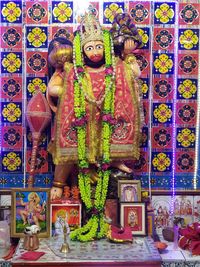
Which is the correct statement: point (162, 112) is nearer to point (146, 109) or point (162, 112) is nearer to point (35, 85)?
point (146, 109)

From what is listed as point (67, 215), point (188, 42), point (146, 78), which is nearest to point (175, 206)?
point (67, 215)

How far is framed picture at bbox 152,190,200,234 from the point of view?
4.53 m

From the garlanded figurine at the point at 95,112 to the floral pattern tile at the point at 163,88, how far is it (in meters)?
0.36

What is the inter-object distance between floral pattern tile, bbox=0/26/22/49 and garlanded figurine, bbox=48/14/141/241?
0.38 m

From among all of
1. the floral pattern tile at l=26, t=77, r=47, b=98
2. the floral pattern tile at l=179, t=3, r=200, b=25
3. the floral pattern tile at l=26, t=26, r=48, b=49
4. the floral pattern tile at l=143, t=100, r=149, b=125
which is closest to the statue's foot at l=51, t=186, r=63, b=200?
the floral pattern tile at l=26, t=77, r=47, b=98

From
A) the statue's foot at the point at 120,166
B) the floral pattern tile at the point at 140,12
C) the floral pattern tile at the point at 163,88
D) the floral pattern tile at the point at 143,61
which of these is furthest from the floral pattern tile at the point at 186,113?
the floral pattern tile at the point at 140,12

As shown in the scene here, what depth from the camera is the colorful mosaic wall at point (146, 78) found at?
4375 millimetres

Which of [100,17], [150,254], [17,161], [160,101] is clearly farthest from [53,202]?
[100,17]

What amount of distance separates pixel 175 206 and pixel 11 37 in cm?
192

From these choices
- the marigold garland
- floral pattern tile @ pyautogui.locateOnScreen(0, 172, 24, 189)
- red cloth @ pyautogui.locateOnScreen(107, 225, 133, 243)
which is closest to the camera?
red cloth @ pyautogui.locateOnScreen(107, 225, 133, 243)

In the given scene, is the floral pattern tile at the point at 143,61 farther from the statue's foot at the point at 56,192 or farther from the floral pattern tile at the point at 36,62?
the statue's foot at the point at 56,192

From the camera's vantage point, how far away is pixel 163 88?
4.47 m

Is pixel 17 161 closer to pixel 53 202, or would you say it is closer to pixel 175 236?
pixel 53 202

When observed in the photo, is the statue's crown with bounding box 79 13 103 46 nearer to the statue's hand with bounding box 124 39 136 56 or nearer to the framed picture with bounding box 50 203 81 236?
the statue's hand with bounding box 124 39 136 56
